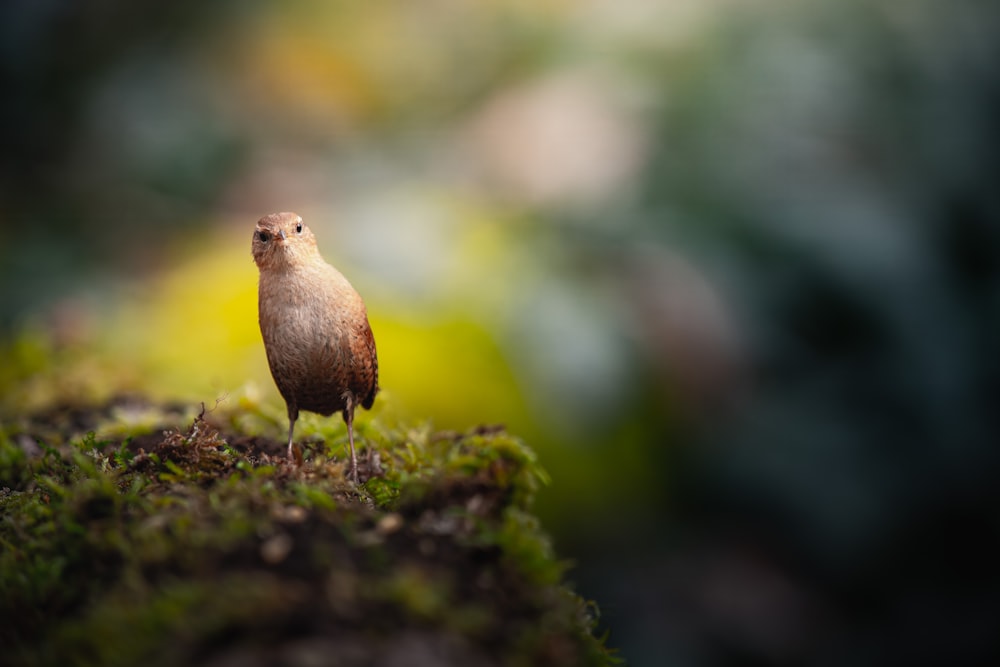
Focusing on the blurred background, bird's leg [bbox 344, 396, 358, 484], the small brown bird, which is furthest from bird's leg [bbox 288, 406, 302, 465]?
the blurred background

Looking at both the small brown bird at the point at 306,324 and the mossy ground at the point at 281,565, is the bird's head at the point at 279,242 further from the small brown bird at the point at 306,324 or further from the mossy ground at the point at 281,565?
the mossy ground at the point at 281,565

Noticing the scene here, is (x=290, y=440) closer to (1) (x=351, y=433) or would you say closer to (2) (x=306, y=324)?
(1) (x=351, y=433)

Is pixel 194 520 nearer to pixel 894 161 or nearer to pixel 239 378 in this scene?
pixel 239 378

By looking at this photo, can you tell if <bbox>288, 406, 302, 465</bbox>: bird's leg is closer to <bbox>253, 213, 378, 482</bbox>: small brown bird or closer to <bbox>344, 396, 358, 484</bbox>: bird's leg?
<bbox>253, 213, 378, 482</bbox>: small brown bird

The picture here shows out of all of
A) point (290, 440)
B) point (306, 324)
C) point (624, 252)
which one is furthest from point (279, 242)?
point (624, 252)

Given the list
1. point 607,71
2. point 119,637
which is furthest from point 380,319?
point 607,71
